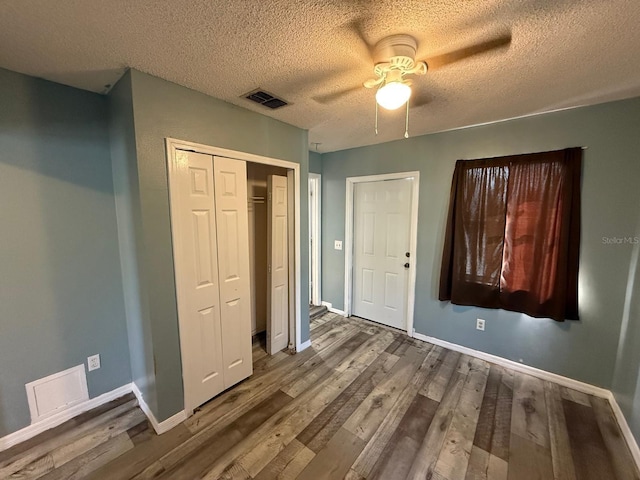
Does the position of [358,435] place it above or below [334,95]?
below

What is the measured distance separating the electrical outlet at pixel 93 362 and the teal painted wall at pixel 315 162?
296cm

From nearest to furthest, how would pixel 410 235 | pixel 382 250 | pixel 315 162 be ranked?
pixel 410 235 → pixel 382 250 → pixel 315 162

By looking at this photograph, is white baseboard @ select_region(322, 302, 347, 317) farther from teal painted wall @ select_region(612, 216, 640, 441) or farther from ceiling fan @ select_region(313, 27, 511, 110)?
ceiling fan @ select_region(313, 27, 511, 110)

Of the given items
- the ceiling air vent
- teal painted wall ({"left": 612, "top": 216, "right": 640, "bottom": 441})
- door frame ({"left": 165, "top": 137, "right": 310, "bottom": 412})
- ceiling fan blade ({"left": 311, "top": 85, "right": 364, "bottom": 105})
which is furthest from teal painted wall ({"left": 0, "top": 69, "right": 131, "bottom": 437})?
teal painted wall ({"left": 612, "top": 216, "right": 640, "bottom": 441})

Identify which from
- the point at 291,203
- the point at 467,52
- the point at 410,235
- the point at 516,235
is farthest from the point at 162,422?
the point at 516,235

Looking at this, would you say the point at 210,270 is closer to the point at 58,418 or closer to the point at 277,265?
the point at 277,265

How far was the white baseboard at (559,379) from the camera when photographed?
1.70m

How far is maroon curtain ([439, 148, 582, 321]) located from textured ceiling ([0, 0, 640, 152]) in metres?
0.57

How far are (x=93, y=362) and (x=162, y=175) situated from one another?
1579 mm

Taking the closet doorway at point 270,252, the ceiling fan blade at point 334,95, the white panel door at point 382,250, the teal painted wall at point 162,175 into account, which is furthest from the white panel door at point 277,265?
the white panel door at point 382,250

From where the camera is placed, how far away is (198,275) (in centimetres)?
191

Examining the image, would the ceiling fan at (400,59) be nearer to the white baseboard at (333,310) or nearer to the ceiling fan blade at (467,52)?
the ceiling fan blade at (467,52)

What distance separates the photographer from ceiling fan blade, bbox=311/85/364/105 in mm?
1808

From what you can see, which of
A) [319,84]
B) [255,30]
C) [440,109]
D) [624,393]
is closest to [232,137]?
[319,84]
